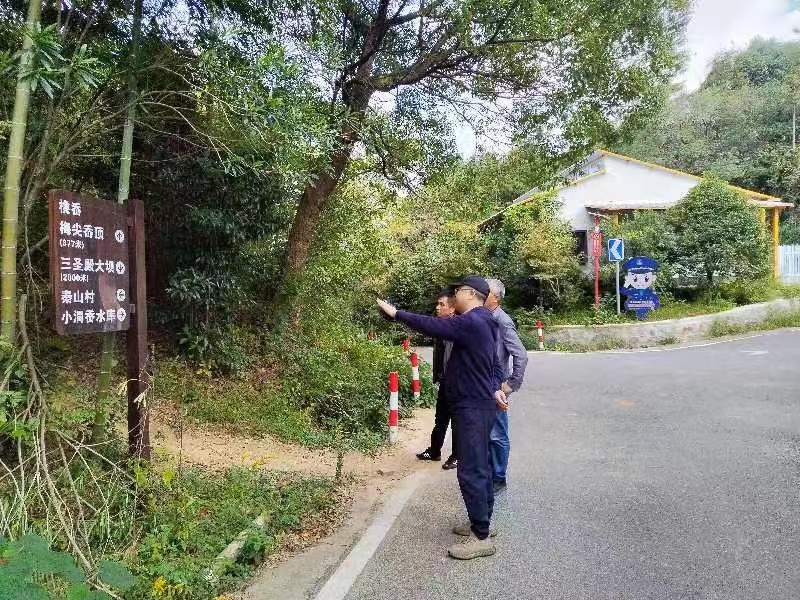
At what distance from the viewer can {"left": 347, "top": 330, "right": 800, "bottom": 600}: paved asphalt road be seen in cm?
420

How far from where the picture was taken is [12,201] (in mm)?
4430

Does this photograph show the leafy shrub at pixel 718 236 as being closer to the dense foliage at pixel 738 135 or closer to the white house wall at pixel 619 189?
the white house wall at pixel 619 189

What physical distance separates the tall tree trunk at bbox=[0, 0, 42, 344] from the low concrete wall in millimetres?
16852

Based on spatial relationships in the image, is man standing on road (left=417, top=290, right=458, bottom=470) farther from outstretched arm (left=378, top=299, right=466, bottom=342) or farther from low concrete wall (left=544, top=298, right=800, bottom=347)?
low concrete wall (left=544, top=298, right=800, bottom=347)

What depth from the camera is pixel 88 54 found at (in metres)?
5.54

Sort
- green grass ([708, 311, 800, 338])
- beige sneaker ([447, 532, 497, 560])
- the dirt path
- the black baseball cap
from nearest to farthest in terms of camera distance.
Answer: beige sneaker ([447, 532, 497, 560]), the black baseball cap, the dirt path, green grass ([708, 311, 800, 338])

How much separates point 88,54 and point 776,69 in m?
48.5

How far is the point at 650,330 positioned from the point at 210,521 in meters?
16.3

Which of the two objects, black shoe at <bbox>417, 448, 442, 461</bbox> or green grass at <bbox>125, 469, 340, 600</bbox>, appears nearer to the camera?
green grass at <bbox>125, 469, 340, 600</bbox>

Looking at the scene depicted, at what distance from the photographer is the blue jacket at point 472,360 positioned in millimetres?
4691

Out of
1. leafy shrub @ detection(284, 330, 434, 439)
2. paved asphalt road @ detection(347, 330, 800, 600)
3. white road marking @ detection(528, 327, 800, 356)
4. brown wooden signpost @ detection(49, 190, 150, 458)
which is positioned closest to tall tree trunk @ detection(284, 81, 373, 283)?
leafy shrub @ detection(284, 330, 434, 439)

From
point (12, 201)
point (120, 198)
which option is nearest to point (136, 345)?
point (120, 198)

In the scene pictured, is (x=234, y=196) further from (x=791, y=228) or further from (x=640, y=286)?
(x=791, y=228)

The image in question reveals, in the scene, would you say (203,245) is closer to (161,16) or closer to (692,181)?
(161,16)
